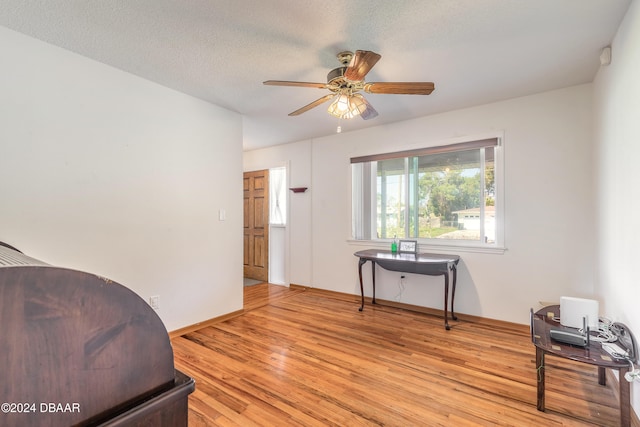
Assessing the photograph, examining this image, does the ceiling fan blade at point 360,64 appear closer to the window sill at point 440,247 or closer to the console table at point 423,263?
the console table at point 423,263

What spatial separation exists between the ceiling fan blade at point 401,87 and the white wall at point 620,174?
1061 millimetres

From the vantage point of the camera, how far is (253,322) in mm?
3254

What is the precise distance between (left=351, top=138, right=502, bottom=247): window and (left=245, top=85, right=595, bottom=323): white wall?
14 centimetres

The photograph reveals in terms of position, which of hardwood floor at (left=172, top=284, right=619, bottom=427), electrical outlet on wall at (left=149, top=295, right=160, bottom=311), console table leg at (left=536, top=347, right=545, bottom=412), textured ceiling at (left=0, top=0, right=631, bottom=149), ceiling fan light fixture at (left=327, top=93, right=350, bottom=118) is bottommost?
hardwood floor at (left=172, top=284, right=619, bottom=427)

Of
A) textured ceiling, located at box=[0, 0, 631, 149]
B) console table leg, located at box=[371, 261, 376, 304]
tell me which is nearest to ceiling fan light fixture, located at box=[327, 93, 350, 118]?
textured ceiling, located at box=[0, 0, 631, 149]

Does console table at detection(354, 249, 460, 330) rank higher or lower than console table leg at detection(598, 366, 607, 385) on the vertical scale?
higher

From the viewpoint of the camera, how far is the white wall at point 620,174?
1.64m

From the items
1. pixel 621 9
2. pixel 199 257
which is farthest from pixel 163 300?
pixel 621 9

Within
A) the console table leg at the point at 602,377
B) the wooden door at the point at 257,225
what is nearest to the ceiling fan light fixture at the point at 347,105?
the console table leg at the point at 602,377

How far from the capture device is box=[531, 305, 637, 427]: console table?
4.99 feet

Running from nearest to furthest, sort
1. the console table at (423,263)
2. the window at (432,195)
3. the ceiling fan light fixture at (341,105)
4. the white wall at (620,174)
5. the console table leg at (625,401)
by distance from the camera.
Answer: the console table leg at (625,401), the white wall at (620,174), the ceiling fan light fixture at (341,105), the console table at (423,263), the window at (432,195)

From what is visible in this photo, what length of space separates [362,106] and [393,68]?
0.44 metres

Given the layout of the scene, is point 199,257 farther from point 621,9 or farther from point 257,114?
point 621,9

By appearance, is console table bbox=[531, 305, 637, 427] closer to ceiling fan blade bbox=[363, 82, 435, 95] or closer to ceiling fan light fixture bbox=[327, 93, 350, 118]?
ceiling fan blade bbox=[363, 82, 435, 95]
